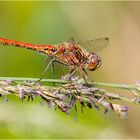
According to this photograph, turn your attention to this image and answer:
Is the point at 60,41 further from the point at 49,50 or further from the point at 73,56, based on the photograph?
the point at 73,56

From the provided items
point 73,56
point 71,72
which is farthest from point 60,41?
point 71,72

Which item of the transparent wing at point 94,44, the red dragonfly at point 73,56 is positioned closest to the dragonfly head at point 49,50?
the red dragonfly at point 73,56

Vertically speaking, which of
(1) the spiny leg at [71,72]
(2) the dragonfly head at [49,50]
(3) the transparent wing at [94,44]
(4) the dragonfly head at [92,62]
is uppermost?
(3) the transparent wing at [94,44]

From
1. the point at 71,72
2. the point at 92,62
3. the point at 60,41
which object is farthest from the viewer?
the point at 60,41

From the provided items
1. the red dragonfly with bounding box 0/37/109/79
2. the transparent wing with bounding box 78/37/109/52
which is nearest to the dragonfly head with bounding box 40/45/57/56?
the red dragonfly with bounding box 0/37/109/79

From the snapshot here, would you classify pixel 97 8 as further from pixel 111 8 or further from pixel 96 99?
pixel 96 99

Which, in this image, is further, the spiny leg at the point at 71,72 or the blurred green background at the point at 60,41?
the blurred green background at the point at 60,41

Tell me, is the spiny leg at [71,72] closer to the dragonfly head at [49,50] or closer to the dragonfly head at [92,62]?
the dragonfly head at [92,62]

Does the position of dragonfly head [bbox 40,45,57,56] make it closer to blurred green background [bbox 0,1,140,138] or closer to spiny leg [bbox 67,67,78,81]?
blurred green background [bbox 0,1,140,138]

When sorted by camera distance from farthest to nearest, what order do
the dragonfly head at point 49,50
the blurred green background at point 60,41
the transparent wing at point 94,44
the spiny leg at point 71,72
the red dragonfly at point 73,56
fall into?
the transparent wing at point 94,44, the dragonfly head at point 49,50, the red dragonfly at point 73,56, the blurred green background at point 60,41, the spiny leg at point 71,72
